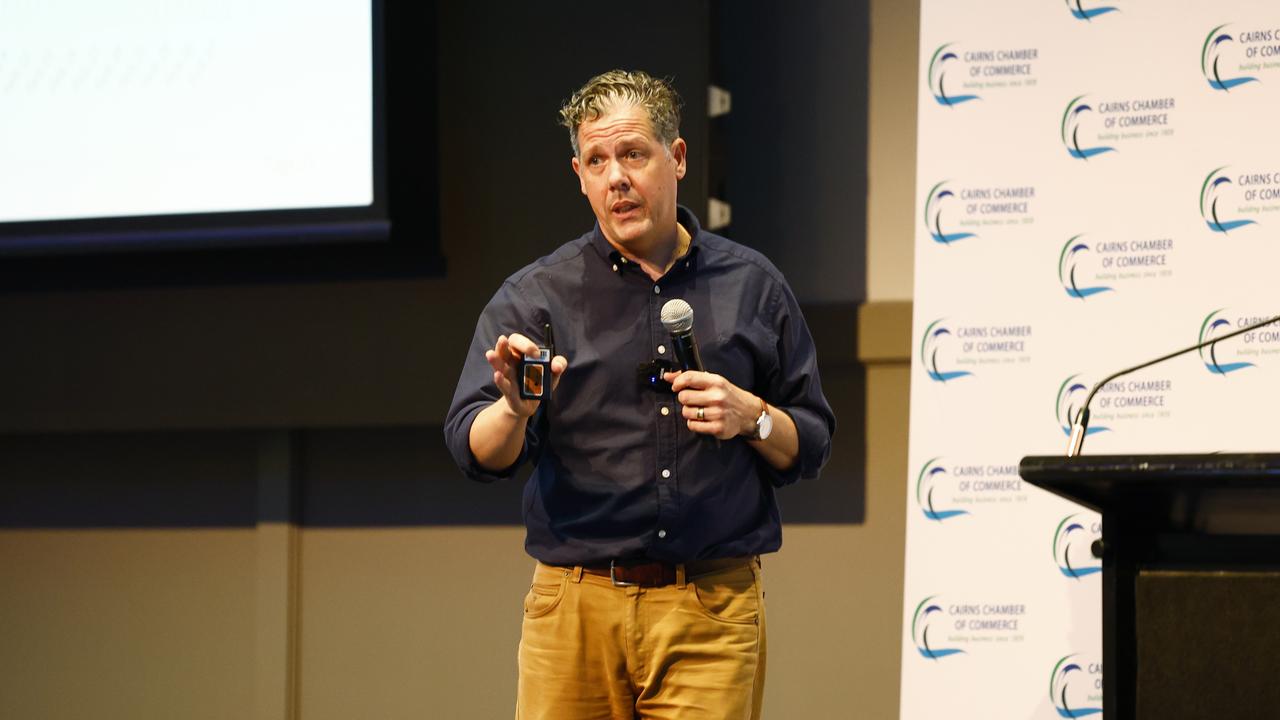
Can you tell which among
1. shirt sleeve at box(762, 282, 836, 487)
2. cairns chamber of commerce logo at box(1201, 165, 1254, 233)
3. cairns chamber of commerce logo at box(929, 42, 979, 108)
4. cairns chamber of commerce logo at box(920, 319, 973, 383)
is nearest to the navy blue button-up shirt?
shirt sleeve at box(762, 282, 836, 487)

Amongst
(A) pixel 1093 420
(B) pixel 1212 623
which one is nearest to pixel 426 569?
(A) pixel 1093 420

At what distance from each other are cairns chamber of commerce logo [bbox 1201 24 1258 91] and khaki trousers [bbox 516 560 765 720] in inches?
80.2

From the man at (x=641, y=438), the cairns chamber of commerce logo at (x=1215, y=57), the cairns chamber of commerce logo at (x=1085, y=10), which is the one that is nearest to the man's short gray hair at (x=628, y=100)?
the man at (x=641, y=438)

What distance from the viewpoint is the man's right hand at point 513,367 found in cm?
205

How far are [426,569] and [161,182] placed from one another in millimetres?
1446

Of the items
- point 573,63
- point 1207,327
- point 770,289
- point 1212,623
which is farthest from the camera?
point 573,63

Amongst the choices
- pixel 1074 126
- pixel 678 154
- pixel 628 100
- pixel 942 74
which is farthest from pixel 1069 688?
pixel 628 100

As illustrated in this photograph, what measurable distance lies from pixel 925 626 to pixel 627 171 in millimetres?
1756

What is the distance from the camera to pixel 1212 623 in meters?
1.98

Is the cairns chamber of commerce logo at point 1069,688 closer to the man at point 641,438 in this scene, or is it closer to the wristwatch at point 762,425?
the man at point 641,438

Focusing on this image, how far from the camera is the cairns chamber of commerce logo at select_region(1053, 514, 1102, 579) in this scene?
344 centimetres

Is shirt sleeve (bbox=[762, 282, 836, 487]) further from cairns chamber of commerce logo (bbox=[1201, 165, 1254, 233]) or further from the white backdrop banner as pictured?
cairns chamber of commerce logo (bbox=[1201, 165, 1254, 233])

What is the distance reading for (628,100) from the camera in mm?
2340

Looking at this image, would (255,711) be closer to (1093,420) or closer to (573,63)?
(573,63)
